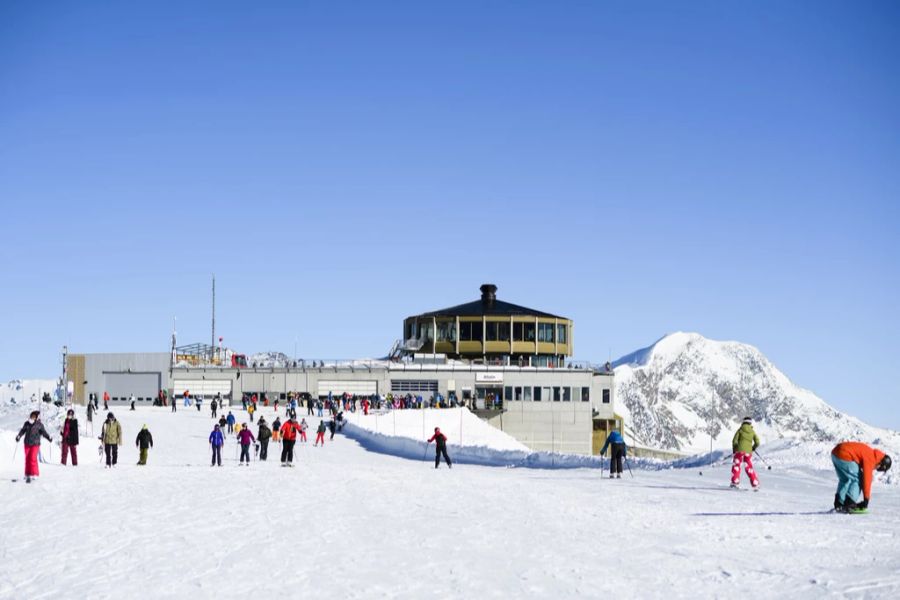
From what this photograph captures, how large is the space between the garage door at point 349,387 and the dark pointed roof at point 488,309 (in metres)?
16.0

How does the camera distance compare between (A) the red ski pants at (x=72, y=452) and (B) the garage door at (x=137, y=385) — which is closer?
(A) the red ski pants at (x=72, y=452)

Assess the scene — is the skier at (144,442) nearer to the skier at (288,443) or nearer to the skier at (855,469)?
the skier at (288,443)

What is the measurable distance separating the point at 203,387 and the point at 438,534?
59.4 metres

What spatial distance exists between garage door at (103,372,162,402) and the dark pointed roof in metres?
25.4

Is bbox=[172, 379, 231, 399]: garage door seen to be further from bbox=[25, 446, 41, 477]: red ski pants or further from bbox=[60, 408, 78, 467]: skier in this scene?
bbox=[25, 446, 41, 477]: red ski pants

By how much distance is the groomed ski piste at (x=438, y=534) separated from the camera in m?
13.5

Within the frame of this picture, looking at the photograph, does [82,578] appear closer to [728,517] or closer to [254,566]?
[254,566]

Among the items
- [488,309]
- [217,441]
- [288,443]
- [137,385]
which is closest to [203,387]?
[137,385]

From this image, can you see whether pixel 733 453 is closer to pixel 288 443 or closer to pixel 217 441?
pixel 288 443

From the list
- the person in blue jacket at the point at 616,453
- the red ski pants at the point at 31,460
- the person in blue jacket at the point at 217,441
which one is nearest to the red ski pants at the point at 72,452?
the person in blue jacket at the point at 217,441

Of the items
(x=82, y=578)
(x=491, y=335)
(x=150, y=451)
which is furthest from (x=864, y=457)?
(x=491, y=335)

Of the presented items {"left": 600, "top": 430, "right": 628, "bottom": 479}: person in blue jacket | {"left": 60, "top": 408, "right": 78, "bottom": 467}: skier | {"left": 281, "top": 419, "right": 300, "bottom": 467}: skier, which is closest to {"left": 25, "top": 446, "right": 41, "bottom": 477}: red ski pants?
{"left": 60, "top": 408, "right": 78, "bottom": 467}: skier

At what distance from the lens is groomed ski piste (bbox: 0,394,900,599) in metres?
13.5

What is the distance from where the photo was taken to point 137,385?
2950 inches
